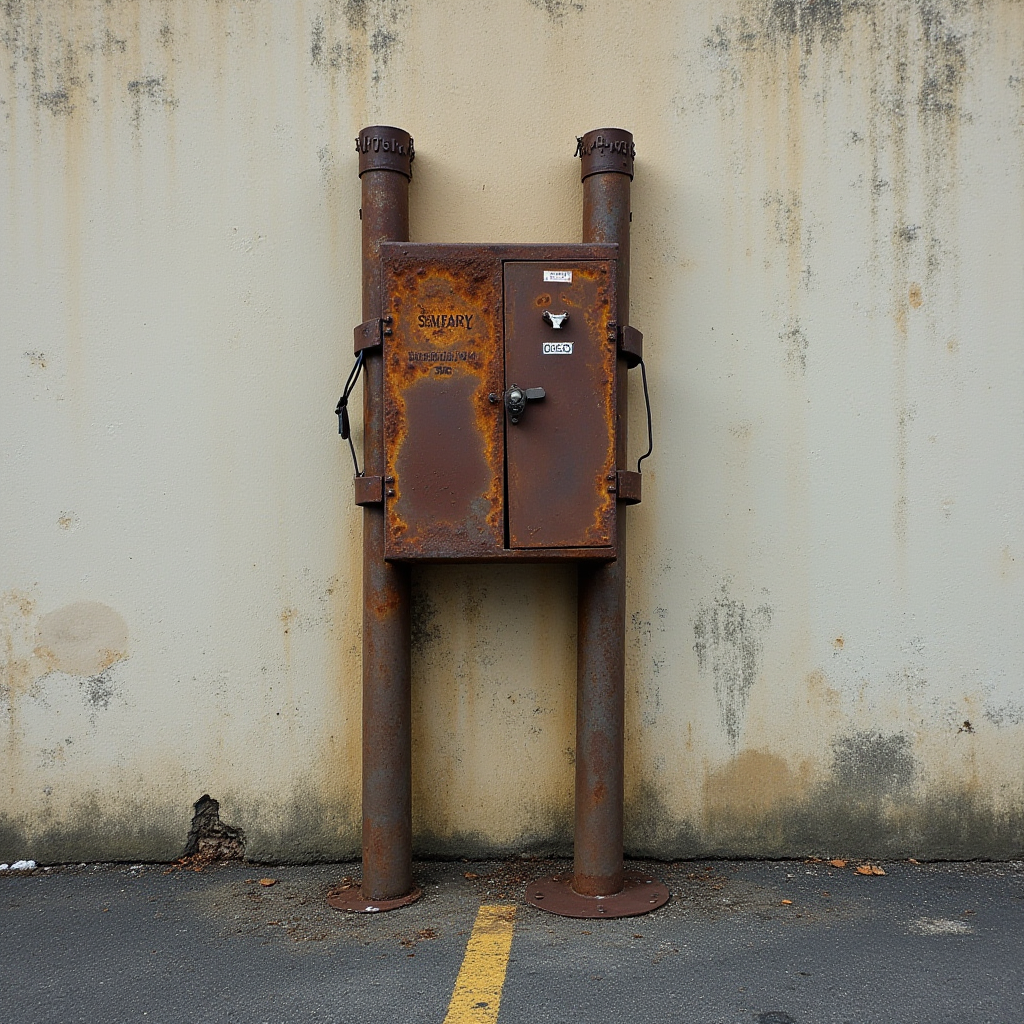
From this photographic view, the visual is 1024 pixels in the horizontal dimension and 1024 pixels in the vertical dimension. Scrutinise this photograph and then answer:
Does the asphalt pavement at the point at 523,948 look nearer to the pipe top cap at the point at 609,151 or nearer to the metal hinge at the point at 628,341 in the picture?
the metal hinge at the point at 628,341

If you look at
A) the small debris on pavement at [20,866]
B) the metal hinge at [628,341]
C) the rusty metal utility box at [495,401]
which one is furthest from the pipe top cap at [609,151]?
the small debris on pavement at [20,866]

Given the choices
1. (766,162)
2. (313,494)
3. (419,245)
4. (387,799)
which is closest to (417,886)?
(387,799)

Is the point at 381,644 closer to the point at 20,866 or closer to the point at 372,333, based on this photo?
the point at 372,333

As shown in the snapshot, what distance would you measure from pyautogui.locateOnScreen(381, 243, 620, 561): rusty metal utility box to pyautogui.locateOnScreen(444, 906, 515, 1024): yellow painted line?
1189 millimetres

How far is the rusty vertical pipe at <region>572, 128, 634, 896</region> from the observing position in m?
3.22

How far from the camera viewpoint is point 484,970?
Answer: 2721 millimetres

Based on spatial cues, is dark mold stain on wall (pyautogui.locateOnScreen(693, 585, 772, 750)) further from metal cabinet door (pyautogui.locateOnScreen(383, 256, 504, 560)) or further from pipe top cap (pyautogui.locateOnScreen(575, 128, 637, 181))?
pipe top cap (pyautogui.locateOnScreen(575, 128, 637, 181))

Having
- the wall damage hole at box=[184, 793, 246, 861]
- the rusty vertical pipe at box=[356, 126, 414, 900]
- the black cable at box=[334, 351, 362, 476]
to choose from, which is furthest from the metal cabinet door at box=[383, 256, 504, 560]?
the wall damage hole at box=[184, 793, 246, 861]

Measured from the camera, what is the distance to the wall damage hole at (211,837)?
3559 mm

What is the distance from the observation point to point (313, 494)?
11.7 ft

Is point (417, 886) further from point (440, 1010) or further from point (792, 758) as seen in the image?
point (792, 758)

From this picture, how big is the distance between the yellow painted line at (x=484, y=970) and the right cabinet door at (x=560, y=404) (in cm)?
123

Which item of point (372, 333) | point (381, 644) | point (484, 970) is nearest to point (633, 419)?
point (372, 333)

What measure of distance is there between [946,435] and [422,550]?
2084 millimetres
